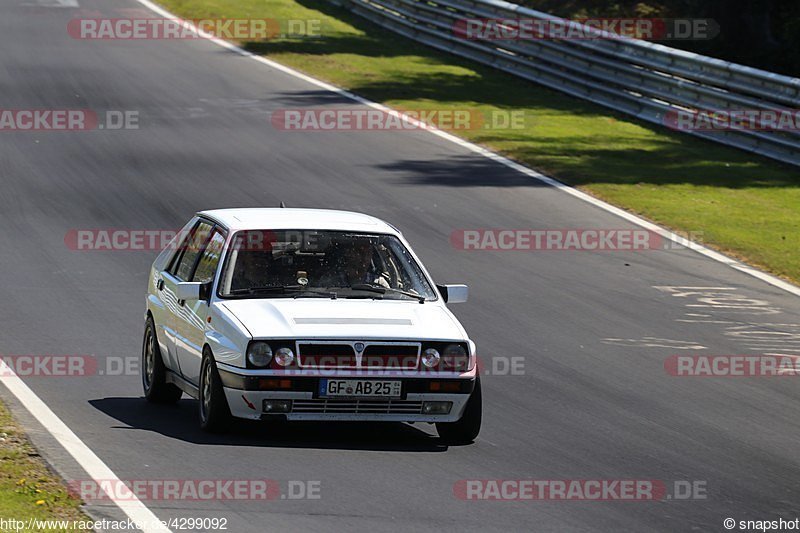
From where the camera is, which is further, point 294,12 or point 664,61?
point 294,12

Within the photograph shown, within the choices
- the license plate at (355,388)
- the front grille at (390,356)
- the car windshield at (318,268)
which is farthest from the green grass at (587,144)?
the license plate at (355,388)

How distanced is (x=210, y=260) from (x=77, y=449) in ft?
6.72

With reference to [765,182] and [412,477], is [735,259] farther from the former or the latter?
[412,477]

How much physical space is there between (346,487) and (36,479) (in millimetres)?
1716

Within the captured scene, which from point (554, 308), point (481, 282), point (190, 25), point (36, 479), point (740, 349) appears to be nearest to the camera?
point (36, 479)

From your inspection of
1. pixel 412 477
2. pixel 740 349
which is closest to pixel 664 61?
pixel 740 349

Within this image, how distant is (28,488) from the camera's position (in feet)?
25.4

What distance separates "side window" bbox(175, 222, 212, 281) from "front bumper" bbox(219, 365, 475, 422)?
1689 millimetres

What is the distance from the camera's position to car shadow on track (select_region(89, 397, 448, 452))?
9297 mm

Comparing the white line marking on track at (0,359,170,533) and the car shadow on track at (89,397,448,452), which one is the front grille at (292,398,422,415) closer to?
the car shadow on track at (89,397,448,452)

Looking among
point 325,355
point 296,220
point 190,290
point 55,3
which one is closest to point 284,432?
point 325,355

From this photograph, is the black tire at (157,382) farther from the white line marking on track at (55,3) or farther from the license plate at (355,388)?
the white line marking on track at (55,3)

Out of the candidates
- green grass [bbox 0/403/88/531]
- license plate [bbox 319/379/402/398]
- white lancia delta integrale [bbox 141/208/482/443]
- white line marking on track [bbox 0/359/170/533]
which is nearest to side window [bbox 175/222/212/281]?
white lancia delta integrale [bbox 141/208/482/443]

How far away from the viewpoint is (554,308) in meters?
14.2
